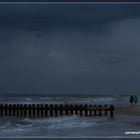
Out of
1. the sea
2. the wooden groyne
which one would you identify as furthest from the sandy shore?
the sea

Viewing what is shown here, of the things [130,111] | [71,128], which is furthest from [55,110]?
[71,128]

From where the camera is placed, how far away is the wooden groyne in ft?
38.2

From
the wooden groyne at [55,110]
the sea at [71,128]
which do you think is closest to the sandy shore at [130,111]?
the wooden groyne at [55,110]

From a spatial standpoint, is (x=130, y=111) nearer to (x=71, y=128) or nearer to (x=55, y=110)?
(x=55, y=110)

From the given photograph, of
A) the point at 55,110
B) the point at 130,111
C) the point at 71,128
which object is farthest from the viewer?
the point at 55,110

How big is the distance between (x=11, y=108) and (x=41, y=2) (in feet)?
34.0

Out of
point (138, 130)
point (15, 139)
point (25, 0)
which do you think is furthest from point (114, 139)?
point (25, 0)

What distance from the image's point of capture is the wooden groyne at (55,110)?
38.2 ft

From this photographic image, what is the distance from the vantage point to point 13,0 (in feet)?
12.2

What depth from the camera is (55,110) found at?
39.5 ft

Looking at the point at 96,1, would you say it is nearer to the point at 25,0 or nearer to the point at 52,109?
the point at 25,0

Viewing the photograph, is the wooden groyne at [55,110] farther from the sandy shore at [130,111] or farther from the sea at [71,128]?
the sea at [71,128]

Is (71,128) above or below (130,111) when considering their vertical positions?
above

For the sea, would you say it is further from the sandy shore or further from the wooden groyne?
the wooden groyne
